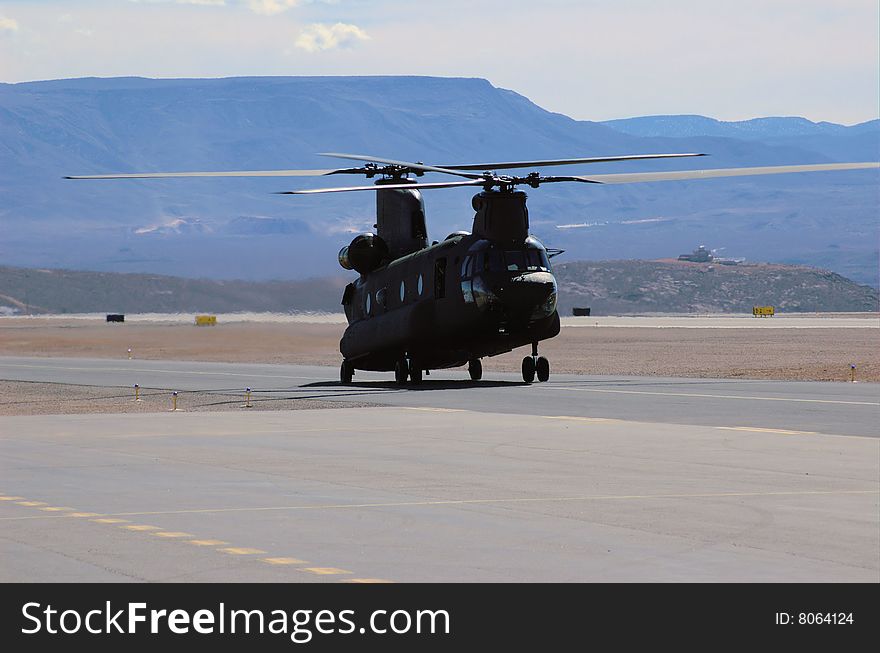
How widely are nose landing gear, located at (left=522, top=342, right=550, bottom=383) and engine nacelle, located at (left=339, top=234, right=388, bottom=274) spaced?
5594 millimetres

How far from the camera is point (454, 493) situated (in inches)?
787

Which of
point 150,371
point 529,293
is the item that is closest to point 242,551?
point 529,293

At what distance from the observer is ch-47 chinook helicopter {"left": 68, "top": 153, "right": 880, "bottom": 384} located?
4134 cm

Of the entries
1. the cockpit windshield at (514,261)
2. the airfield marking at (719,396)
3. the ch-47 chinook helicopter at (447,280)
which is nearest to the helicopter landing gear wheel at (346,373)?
the ch-47 chinook helicopter at (447,280)

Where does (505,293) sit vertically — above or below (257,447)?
above

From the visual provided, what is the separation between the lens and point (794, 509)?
1795 centimetres

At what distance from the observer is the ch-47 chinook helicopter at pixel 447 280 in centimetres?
4134

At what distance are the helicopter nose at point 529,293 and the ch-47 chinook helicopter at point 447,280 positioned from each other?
0.03 meters

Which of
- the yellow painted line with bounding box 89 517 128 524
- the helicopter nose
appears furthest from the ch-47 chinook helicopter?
the yellow painted line with bounding box 89 517 128 524

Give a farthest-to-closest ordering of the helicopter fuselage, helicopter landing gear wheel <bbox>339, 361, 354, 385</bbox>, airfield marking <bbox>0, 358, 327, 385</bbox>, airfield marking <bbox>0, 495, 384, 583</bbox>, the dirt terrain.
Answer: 1. the dirt terrain
2. airfield marking <bbox>0, 358, 327, 385</bbox>
3. helicopter landing gear wheel <bbox>339, 361, 354, 385</bbox>
4. the helicopter fuselage
5. airfield marking <bbox>0, 495, 384, 583</bbox>

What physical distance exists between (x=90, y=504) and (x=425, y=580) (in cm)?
692

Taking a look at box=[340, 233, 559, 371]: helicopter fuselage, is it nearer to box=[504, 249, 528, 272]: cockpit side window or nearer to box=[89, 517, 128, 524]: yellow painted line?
box=[504, 249, 528, 272]: cockpit side window
